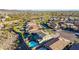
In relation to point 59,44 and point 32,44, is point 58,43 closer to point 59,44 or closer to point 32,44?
point 59,44

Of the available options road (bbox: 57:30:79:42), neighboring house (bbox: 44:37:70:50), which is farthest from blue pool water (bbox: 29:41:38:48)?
road (bbox: 57:30:79:42)

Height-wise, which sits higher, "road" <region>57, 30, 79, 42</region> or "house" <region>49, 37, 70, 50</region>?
"road" <region>57, 30, 79, 42</region>

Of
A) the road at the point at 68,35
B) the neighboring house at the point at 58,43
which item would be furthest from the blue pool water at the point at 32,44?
the road at the point at 68,35

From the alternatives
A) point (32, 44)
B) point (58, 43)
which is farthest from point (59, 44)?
point (32, 44)

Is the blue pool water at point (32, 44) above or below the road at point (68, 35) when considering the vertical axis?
below

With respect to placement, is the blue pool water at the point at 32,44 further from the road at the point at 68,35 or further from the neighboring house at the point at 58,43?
the road at the point at 68,35

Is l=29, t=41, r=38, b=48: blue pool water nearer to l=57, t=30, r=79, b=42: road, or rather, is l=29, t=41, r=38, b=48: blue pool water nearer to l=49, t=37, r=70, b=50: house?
l=49, t=37, r=70, b=50: house

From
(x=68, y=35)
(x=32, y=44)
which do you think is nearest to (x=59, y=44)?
(x=68, y=35)

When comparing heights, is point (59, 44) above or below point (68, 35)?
below

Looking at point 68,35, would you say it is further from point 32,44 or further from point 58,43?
point 32,44

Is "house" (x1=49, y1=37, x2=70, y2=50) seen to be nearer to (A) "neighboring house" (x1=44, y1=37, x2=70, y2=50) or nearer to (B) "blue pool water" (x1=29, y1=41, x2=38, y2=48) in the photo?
(A) "neighboring house" (x1=44, y1=37, x2=70, y2=50)
